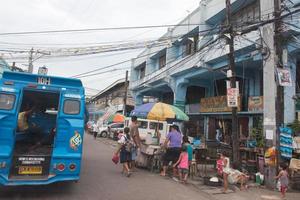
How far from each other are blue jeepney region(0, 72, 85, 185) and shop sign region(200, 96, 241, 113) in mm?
13128

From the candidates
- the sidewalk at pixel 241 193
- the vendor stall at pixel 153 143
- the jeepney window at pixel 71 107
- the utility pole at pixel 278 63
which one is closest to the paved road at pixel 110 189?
the sidewalk at pixel 241 193

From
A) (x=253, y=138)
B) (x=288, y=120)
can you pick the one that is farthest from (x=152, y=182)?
(x=288, y=120)

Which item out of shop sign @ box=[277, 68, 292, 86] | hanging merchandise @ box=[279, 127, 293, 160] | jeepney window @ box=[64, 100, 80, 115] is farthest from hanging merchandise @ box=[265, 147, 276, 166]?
jeepney window @ box=[64, 100, 80, 115]

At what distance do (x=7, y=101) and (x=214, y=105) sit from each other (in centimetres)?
1584

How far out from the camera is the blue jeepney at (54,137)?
763 centimetres

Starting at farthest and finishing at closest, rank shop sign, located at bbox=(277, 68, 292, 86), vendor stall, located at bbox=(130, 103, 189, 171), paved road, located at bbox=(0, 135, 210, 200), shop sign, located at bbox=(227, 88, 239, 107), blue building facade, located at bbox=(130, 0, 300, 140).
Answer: blue building facade, located at bbox=(130, 0, 300, 140), vendor stall, located at bbox=(130, 103, 189, 171), shop sign, located at bbox=(227, 88, 239, 107), shop sign, located at bbox=(277, 68, 292, 86), paved road, located at bbox=(0, 135, 210, 200)

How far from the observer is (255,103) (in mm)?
18141

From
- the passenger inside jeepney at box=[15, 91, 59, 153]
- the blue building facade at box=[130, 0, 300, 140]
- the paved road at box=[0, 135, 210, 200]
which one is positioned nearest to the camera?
the paved road at box=[0, 135, 210, 200]

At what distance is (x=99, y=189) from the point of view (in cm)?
892

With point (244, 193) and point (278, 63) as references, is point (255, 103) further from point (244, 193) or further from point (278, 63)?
point (244, 193)

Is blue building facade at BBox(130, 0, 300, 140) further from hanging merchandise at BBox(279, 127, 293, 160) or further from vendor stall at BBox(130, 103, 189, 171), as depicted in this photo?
vendor stall at BBox(130, 103, 189, 171)

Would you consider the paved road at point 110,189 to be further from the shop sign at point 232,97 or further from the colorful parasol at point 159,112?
the shop sign at point 232,97

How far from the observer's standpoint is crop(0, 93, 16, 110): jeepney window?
7.81 metres

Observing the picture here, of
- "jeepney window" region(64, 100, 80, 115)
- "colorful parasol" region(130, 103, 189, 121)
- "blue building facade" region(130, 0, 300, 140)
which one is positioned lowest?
"jeepney window" region(64, 100, 80, 115)
